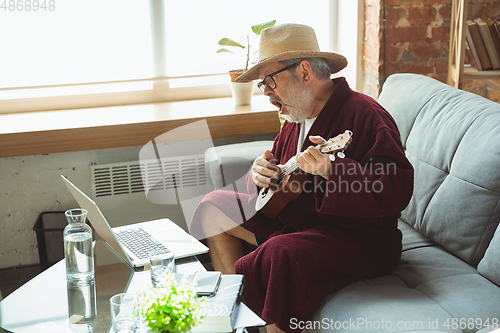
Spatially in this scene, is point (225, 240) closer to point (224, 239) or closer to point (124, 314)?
point (224, 239)

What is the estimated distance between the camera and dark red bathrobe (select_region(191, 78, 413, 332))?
4.77 feet

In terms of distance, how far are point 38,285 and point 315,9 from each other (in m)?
2.28

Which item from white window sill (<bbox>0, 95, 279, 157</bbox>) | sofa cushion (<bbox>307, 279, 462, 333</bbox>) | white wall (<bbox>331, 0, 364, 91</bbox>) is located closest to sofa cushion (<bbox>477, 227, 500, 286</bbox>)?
sofa cushion (<bbox>307, 279, 462, 333</bbox>)

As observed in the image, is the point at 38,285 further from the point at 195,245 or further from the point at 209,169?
the point at 209,169

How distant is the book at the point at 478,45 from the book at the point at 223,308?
5.90 feet

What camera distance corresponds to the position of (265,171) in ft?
5.90

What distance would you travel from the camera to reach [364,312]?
4.21ft

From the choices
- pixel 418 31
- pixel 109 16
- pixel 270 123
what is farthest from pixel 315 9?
pixel 109 16

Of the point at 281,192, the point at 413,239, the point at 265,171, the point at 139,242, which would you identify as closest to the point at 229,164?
the point at 265,171

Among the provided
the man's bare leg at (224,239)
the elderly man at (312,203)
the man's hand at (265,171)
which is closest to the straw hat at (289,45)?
the elderly man at (312,203)

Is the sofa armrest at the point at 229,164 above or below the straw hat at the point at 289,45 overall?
below

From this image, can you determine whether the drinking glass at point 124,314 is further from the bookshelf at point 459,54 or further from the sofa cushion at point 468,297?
the bookshelf at point 459,54

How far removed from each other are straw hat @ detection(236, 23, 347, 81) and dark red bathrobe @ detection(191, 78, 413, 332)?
17 centimetres

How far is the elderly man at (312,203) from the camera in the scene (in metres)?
1.47
